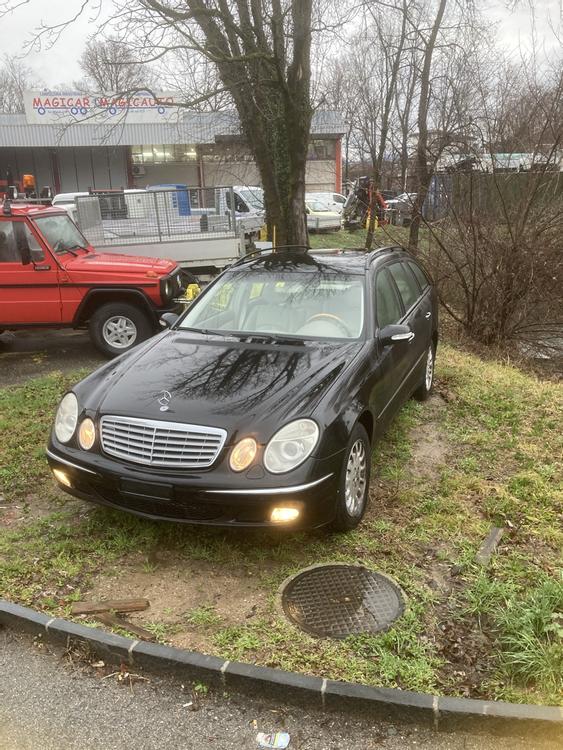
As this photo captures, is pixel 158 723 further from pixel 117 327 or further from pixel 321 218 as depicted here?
pixel 321 218

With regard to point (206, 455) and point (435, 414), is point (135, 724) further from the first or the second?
point (435, 414)

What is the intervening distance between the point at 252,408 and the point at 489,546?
1.67m

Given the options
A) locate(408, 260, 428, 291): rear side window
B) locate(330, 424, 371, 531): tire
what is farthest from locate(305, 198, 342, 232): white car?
locate(330, 424, 371, 531): tire

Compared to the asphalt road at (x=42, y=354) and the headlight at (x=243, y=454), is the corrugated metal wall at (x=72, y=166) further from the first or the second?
the headlight at (x=243, y=454)

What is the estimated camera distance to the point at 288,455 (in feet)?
11.0

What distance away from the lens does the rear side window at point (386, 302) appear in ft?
15.9

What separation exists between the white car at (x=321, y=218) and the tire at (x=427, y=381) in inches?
706

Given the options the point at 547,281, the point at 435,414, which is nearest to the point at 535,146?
the point at 547,281

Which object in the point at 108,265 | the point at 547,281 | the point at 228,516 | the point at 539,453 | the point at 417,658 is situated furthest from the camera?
the point at 547,281

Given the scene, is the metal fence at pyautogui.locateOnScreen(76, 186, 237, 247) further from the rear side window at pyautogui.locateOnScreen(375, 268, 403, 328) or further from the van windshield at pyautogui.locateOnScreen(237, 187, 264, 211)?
the van windshield at pyautogui.locateOnScreen(237, 187, 264, 211)

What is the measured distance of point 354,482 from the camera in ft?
12.7

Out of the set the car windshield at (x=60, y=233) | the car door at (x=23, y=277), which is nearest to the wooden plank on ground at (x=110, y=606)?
the car door at (x=23, y=277)

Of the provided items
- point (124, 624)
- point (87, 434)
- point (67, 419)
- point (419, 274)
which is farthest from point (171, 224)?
point (124, 624)

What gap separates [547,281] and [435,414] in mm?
5056
